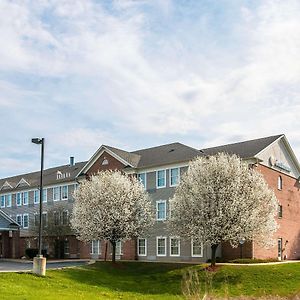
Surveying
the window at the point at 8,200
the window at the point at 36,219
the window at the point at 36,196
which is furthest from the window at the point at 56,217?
the window at the point at 8,200

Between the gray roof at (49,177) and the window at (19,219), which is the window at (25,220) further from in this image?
→ the gray roof at (49,177)

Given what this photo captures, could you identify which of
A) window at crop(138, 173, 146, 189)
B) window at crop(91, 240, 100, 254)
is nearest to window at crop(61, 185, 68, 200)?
window at crop(91, 240, 100, 254)

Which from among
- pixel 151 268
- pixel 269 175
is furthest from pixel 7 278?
pixel 269 175

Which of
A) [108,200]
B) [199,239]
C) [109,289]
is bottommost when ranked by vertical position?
[109,289]

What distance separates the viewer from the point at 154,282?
108ft

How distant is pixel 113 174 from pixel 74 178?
46.0 feet

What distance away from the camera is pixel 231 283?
30828 mm

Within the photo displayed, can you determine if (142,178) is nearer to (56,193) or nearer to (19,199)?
(56,193)

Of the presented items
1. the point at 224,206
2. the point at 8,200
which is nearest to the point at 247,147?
the point at 224,206

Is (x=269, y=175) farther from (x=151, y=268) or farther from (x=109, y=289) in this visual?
(x=109, y=289)

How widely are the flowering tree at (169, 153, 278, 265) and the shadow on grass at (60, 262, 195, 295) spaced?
3141 mm

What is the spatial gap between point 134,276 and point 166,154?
15023 mm

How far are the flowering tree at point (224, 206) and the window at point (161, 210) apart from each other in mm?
9055

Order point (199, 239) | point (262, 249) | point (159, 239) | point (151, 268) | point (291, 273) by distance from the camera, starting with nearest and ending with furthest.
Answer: point (291, 273), point (199, 239), point (151, 268), point (262, 249), point (159, 239)
